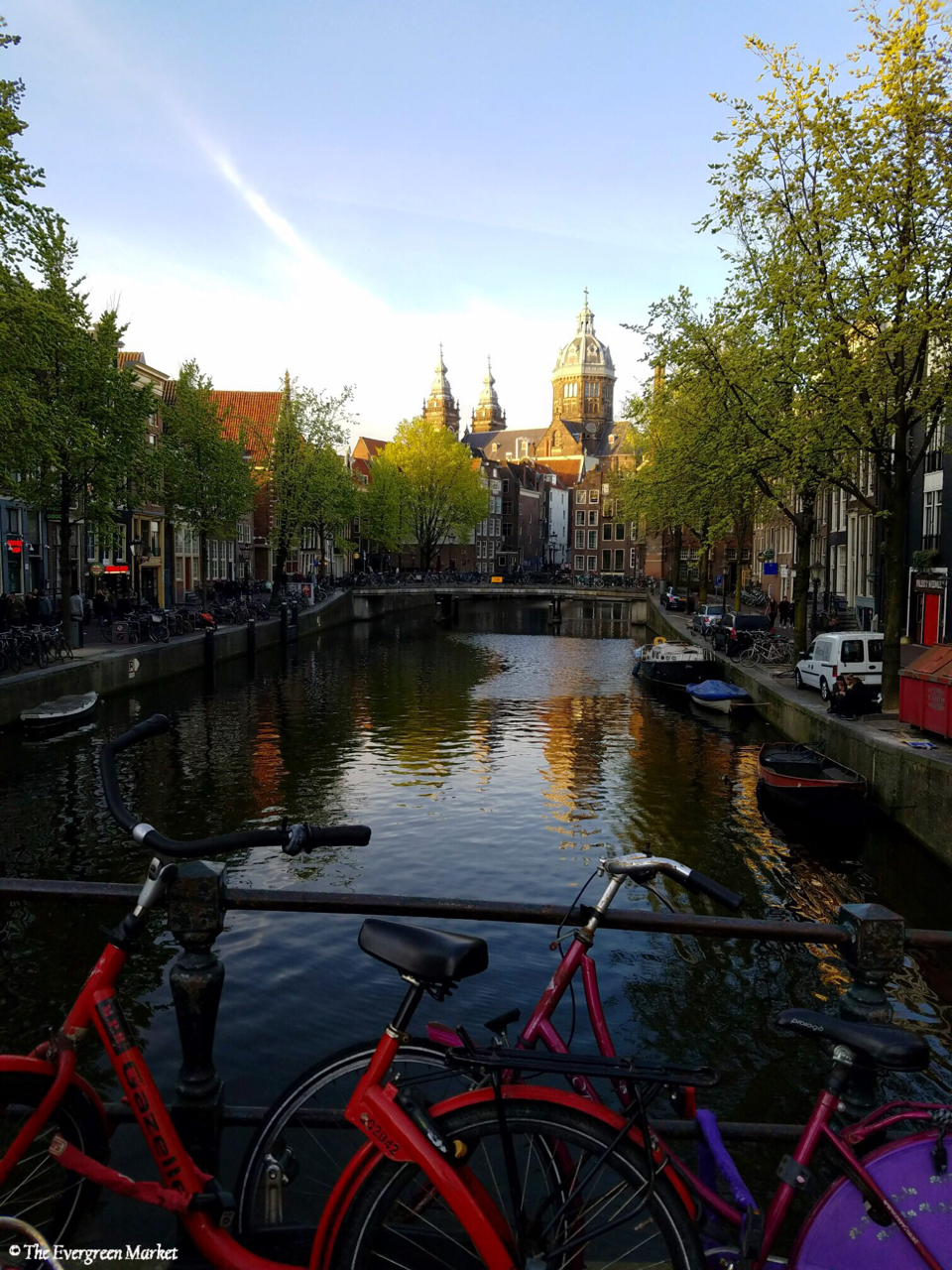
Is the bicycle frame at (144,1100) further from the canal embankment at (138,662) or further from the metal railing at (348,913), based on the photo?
the canal embankment at (138,662)

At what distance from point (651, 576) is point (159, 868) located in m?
88.2

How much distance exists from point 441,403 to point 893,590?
A: 134505mm

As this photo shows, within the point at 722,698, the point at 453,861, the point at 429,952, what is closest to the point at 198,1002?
the point at 429,952

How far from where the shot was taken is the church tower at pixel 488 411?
16862cm

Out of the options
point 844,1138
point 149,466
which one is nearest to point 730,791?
point 844,1138

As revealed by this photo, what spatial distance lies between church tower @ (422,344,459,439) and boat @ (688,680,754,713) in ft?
403

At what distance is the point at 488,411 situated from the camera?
555 feet

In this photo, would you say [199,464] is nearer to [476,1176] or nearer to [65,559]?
[65,559]

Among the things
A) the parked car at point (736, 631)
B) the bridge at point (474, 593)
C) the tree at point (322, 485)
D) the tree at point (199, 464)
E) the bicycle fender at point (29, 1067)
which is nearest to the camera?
the bicycle fender at point (29, 1067)

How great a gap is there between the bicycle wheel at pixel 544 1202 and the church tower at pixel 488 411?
168940 millimetres

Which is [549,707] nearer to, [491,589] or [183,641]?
[183,641]

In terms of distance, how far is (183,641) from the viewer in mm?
34688

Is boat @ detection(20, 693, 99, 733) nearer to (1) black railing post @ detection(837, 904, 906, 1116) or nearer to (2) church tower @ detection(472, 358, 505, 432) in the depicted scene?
(1) black railing post @ detection(837, 904, 906, 1116)

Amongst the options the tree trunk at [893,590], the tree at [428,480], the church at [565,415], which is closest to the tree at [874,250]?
the tree trunk at [893,590]
